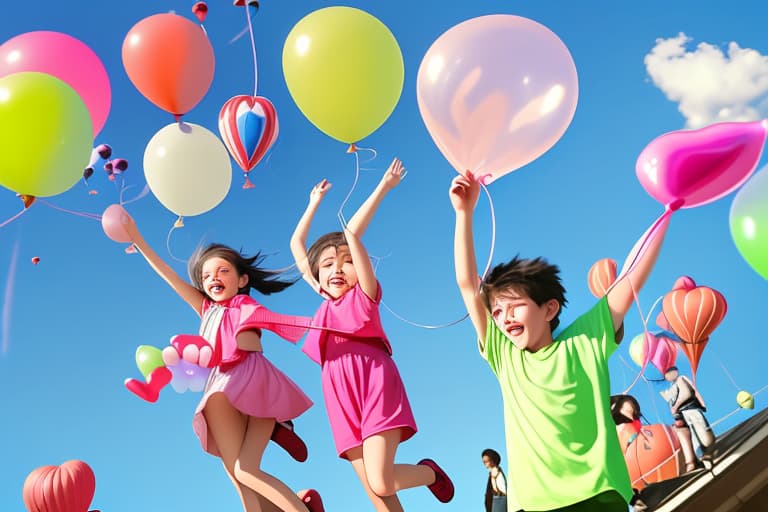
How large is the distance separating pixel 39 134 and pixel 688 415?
4193mm

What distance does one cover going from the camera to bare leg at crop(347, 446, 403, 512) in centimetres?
356

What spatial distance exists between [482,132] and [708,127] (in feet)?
2.59

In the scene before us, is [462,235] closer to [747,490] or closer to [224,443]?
[747,490]

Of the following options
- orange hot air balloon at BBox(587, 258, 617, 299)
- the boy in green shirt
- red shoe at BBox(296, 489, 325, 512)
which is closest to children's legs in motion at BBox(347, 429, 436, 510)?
red shoe at BBox(296, 489, 325, 512)

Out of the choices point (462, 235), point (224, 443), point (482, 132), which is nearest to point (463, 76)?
point (482, 132)

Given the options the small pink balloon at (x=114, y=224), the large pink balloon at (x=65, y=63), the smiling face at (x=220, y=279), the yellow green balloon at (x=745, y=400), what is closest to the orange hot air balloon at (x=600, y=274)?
the yellow green balloon at (x=745, y=400)

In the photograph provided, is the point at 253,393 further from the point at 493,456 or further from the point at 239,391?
the point at 493,456

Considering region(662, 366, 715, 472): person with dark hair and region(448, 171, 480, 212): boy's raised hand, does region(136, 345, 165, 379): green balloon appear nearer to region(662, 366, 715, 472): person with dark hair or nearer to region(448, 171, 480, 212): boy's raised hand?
region(448, 171, 480, 212): boy's raised hand

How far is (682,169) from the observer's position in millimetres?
2811

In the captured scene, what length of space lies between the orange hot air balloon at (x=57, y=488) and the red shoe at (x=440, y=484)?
2.11 meters

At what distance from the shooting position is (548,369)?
2961 mm

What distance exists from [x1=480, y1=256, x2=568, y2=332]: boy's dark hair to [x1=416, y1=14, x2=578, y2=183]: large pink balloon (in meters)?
0.36

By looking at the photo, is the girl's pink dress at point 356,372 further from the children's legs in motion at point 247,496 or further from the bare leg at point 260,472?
the children's legs in motion at point 247,496

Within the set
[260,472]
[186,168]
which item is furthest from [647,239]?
[186,168]
